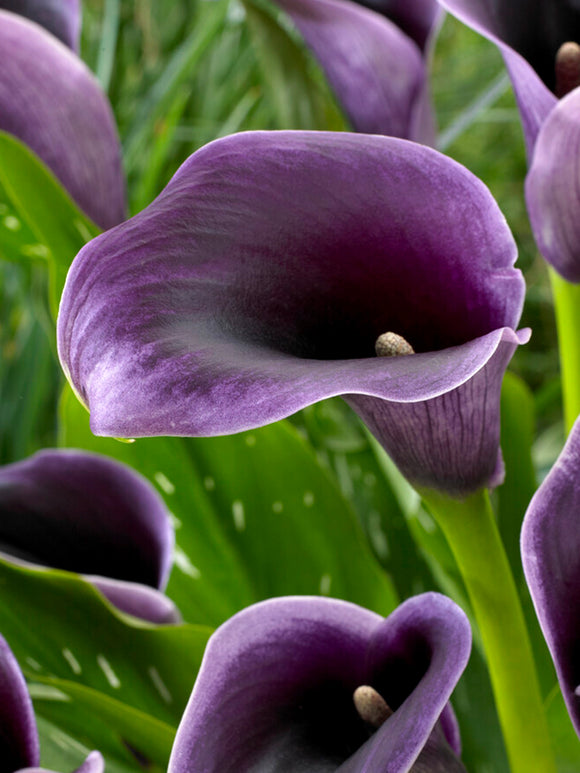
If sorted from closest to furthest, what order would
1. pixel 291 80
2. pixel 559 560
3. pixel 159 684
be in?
pixel 559 560 < pixel 159 684 < pixel 291 80

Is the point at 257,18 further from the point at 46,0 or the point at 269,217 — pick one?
the point at 269,217

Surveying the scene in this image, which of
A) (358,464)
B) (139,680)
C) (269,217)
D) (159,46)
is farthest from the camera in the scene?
(159,46)

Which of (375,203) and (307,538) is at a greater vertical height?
(375,203)

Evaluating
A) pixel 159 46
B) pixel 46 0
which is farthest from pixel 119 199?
pixel 159 46

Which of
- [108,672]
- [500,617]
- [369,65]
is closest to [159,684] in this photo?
[108,672]

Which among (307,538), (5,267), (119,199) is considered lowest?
(5,267)

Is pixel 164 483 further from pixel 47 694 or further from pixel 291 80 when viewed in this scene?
pixel 291 80

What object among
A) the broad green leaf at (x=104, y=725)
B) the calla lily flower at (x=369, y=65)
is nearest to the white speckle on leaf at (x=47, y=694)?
the broad green leaf at (x=104, y=725)

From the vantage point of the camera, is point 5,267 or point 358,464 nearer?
point 358,464
